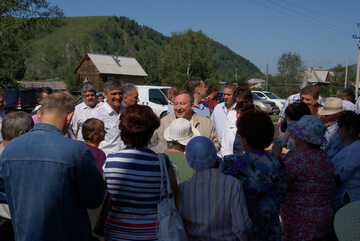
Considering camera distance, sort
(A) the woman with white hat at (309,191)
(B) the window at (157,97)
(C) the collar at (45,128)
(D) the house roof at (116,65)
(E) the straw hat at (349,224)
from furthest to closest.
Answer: (D) the house roof at (116,65) < (B) the window at (157,97) < (A) the woman with white hat at (309,191) < (C) the collar at (45,128) < (E) the straw hat at (349,224)

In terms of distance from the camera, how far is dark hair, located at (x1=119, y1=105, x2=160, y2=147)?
2.41m

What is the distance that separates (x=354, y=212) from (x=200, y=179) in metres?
1.22

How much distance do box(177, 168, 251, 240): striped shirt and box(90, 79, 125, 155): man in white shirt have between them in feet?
7.69

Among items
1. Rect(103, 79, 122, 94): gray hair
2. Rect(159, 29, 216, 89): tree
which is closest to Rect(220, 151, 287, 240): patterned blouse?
Rect(103, 79, 122, 94): gray hair

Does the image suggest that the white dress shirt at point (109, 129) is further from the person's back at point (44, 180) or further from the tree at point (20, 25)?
the tree at point (20, 25)

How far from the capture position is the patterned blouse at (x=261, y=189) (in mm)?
2410

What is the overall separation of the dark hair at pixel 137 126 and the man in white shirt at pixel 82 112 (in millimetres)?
2401

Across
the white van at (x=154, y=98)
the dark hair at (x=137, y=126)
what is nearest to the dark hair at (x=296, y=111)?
the dark hair at (x=137, y=126)

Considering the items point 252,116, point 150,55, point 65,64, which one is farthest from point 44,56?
point 252,116

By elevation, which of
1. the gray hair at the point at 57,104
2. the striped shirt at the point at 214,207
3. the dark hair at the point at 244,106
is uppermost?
the gray hair at the point at 57,104

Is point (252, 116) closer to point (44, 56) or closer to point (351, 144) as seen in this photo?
point (351, 144)

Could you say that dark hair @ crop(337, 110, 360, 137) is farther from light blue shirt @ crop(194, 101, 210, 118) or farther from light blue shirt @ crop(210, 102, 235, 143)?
light blue shirt @ crop(194, 101, 210, 118)

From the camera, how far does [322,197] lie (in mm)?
2680

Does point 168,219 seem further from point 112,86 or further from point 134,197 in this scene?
point 112,86
